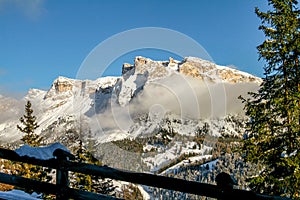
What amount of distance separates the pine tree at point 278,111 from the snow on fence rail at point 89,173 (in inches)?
321

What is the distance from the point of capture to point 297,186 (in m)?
11.2

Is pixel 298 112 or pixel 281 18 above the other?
pixel 281 18

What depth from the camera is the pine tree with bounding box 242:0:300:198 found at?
1184 cm

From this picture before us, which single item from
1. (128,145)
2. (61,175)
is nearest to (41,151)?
(61,175)

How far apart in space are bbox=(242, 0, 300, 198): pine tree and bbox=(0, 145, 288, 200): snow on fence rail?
8154 millimetres

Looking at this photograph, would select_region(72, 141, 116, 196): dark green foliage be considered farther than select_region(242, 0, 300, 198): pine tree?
Yes

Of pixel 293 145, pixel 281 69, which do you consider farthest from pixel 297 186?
pixel 281 69

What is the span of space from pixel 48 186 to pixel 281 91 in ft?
33.9

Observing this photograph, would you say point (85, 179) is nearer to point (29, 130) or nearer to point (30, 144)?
point (30, 144)

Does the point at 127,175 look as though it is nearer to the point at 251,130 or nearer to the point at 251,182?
the point at 251,182

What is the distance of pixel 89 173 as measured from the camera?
5.27 m

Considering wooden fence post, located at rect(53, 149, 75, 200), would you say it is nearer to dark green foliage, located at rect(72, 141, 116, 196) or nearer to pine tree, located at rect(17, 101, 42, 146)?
dark green foliage, located at rect(72, 141, 116, 196)

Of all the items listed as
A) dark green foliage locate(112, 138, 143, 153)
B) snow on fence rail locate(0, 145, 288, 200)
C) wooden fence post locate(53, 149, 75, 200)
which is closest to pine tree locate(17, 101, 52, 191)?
snow on fence rail locate(0, 145, 288, 200)

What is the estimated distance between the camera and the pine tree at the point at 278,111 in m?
11.8
